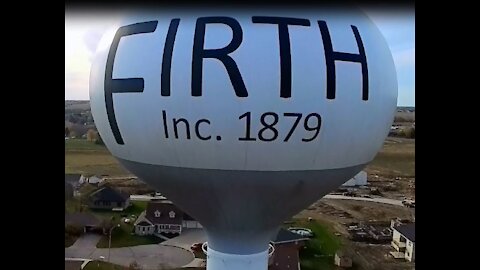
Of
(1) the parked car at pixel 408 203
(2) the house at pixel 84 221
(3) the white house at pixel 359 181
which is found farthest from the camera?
(3) the white house at pixel 359 181

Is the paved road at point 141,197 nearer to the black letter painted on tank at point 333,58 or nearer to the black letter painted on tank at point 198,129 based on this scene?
the black letter painted on tank at point 198,129

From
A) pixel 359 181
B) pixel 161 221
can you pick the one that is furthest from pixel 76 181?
pixel 359 181

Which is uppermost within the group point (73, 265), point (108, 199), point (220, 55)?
point (220, 55)

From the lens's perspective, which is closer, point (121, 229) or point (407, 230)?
point (407, 230)

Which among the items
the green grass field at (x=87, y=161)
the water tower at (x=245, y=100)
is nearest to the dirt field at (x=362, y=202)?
the green grass field at (x=87, y=161)

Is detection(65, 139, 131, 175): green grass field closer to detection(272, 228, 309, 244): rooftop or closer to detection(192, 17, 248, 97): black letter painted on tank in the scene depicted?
detection(272, 228, 309, 244): rooftop

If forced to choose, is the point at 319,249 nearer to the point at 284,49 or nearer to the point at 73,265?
the point at 73,265

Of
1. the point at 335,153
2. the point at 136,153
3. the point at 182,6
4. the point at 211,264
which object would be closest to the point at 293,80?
the point at 335,153

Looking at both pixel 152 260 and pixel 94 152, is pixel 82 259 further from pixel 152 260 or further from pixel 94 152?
pixel 94 152
